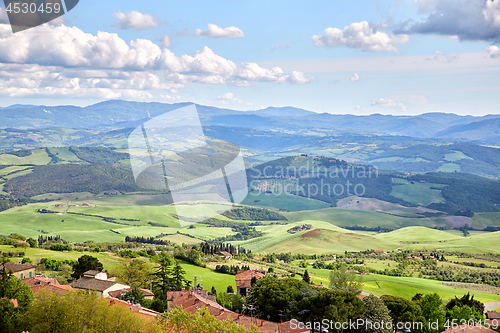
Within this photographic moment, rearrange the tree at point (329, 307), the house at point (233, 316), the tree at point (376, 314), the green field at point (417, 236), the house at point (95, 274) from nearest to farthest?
the house at point (233, 316), the tree at point (329, 307), the tree at point (376, 314), the house at point (95, 274), the green field at point (417, 236)

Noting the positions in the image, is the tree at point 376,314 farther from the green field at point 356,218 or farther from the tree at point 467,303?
the green field at point 356,218

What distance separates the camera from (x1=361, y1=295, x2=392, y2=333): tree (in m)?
31.7

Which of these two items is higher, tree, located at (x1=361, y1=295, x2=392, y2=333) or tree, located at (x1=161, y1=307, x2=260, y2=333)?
tree, located at (x1=161, y1=307, x2=260, y2=333)

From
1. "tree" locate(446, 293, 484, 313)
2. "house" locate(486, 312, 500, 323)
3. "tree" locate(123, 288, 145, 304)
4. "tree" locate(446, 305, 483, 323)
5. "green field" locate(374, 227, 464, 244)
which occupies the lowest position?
"green field" locate(374, 227, 464, 244)

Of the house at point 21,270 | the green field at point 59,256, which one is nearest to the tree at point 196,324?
the house at point 21,270

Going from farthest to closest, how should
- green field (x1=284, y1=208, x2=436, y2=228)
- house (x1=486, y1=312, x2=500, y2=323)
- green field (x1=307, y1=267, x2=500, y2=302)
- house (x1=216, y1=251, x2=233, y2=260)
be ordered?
green field (x1=284, y1=208, x2=436, y2=228), house (x1=216, y1=251, x2=233, y2=260), green field (x1=307, y1=267, x2=500, y2=302), house (x1=486, y1=312, x2=500, y2=323)

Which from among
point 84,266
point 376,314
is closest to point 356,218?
point 84,266

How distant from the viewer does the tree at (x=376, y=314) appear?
104 ft

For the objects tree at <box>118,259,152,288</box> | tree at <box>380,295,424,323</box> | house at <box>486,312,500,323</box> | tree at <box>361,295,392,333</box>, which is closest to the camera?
tree at <box>361,295,392,333</box>

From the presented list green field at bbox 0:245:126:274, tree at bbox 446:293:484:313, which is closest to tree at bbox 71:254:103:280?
green field at bbox 0:245:126:274

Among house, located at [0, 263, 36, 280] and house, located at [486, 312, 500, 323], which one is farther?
house, located at [486, 312, 500, 323]

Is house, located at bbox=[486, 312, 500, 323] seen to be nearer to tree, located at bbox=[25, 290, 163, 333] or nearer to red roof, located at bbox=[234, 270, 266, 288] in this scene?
red roof, located at bbox=[234, 270, 266, 288]

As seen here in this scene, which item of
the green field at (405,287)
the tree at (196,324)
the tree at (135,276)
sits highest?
the tree at (196,324)

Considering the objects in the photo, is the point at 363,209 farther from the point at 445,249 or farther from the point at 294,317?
the point at 294,317
